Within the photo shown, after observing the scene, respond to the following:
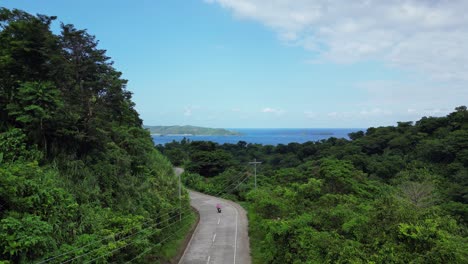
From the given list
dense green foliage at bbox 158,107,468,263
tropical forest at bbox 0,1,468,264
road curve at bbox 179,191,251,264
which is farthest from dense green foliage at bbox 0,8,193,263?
dense green foliage at bbox 158,107,468,263

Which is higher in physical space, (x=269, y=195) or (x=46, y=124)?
(x=46, y=124)

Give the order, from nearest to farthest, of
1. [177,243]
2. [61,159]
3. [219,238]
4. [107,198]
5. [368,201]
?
[61,159], [107,198], [368,201], [177,243], [219,238]

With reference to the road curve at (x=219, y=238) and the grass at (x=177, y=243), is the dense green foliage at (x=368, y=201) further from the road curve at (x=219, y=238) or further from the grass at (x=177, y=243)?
the grass at (x=177, y=243)

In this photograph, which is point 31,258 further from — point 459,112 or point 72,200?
point 459,112

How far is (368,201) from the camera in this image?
1948 cm

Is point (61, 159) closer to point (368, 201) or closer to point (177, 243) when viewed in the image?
point (177, 243)

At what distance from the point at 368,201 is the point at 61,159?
1673 cm

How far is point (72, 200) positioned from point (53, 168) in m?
2.48

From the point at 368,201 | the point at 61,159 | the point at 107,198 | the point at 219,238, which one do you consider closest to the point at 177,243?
the point at 219,238

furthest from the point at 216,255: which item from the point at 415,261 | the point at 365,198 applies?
the point at 415,261

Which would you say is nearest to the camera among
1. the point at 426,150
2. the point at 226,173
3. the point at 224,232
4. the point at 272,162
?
the point at 224,232

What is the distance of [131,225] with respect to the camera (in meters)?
15.0

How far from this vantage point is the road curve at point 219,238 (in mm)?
20797

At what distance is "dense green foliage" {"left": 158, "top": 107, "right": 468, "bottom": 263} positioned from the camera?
10.6m
